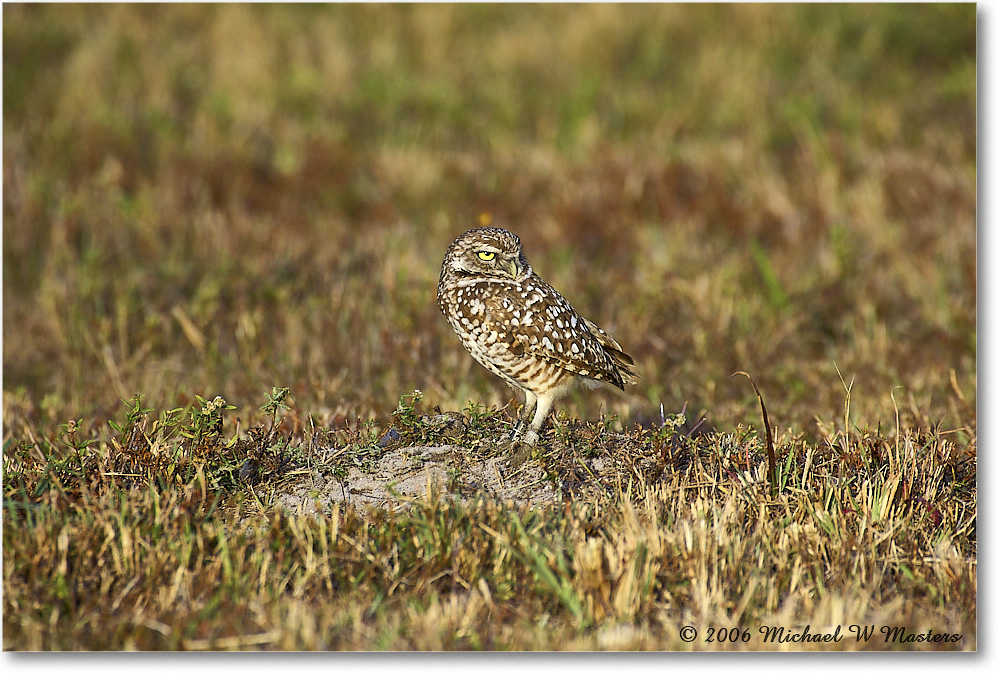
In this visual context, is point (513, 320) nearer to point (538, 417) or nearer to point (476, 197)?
point (538, 417)

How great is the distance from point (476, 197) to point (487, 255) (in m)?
4.70

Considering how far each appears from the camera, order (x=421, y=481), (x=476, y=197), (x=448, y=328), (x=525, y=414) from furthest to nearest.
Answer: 1. (x=476, y=197)
2. (x=448, y=328)
3. (x=525, y=414)
4. (x=421, y=481)

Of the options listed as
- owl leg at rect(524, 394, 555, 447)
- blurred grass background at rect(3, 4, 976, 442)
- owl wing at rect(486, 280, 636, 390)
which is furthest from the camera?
blurred grass background at rect(3, 4, 976, 442)

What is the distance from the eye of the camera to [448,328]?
602 cm

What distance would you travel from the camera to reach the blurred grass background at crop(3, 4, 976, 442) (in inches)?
225

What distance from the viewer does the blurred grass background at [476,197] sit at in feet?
18.8

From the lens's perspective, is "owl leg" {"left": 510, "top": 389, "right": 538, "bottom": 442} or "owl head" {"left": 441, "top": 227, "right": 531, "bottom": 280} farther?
"owl leg" {"left": 510, "top": 389, "right": 538, "bottom": 442}

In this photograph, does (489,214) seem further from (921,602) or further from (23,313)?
(921,602)

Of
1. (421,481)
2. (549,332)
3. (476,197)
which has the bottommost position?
(421,481)

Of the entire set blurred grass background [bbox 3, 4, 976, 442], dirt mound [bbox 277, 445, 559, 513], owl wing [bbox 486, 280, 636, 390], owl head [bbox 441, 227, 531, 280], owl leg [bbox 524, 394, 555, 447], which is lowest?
dirt mound [bbox 277, 445, 559, 513]

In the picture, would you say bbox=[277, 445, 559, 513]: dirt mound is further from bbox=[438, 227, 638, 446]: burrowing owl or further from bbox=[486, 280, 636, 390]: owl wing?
bbox=[486, 280, 636, 390]: owl wing

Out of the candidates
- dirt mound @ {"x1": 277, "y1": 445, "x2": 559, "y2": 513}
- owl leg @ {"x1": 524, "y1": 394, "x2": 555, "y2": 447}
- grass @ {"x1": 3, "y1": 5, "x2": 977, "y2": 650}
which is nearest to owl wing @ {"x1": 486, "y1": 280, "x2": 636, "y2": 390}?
owl leg @ {"x1": 524, "y1": 394, "x2": 555, "y2": 447}

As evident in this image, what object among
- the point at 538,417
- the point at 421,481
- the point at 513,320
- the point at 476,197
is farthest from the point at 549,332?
the point at 476,197

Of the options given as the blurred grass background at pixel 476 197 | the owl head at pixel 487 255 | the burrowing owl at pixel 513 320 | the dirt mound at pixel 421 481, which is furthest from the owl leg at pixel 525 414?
the blurred grass background at pixel 476 197
